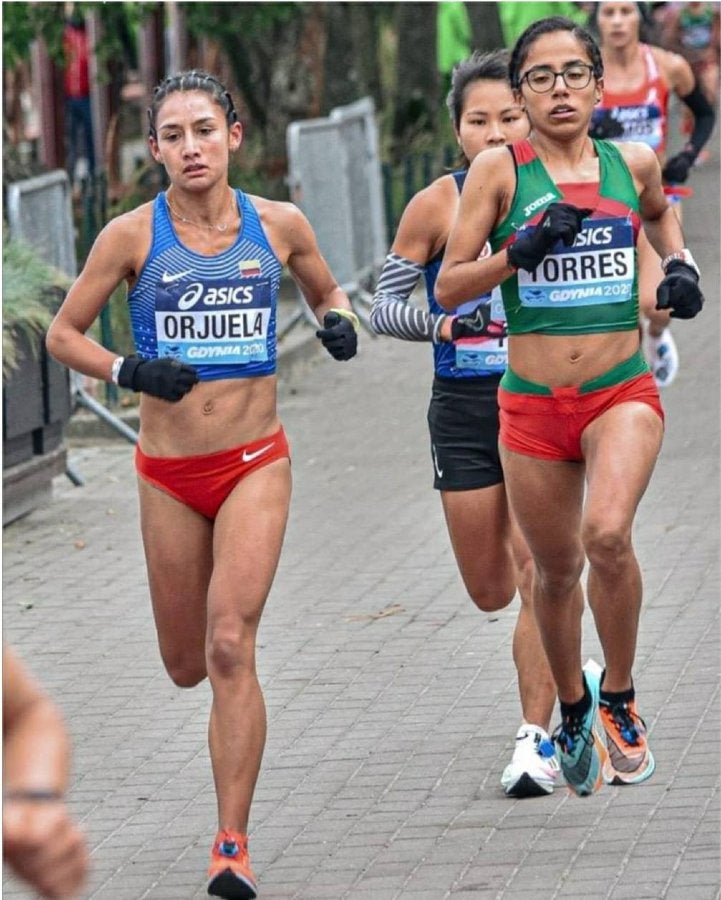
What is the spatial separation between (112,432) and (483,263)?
7568mm

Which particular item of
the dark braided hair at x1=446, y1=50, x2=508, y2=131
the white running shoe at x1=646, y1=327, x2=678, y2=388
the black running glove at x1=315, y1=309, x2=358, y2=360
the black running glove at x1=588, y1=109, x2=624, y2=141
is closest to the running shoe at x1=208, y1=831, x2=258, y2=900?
the black running glove at x1=315, y1=309, x2=358, y2=360

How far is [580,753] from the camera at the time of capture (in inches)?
241

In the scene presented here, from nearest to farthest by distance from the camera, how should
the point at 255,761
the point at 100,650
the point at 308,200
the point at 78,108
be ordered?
the point at 255,761 < the point at 100,650 < the point at 308,200 < the point at 78,108

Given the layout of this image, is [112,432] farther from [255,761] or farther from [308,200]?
[255,761]

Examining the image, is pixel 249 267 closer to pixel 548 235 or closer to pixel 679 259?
pixel 548 235

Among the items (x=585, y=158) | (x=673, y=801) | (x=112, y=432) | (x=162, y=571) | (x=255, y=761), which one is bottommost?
(x=112, y=432)

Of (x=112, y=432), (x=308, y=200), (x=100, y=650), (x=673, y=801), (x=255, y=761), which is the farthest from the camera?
(x=308, y=200)

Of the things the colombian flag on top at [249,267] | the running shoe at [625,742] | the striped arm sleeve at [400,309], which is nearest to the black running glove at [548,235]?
the colombian flag on top at [249,267]

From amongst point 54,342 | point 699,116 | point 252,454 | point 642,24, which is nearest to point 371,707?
point 252,454

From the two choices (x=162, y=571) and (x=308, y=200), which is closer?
(x=162, y=571)

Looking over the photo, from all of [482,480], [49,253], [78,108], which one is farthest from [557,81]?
[78,108]

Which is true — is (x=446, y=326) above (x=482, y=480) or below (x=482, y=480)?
above

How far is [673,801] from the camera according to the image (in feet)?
20.6

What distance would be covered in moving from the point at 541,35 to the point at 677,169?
6.78 m
